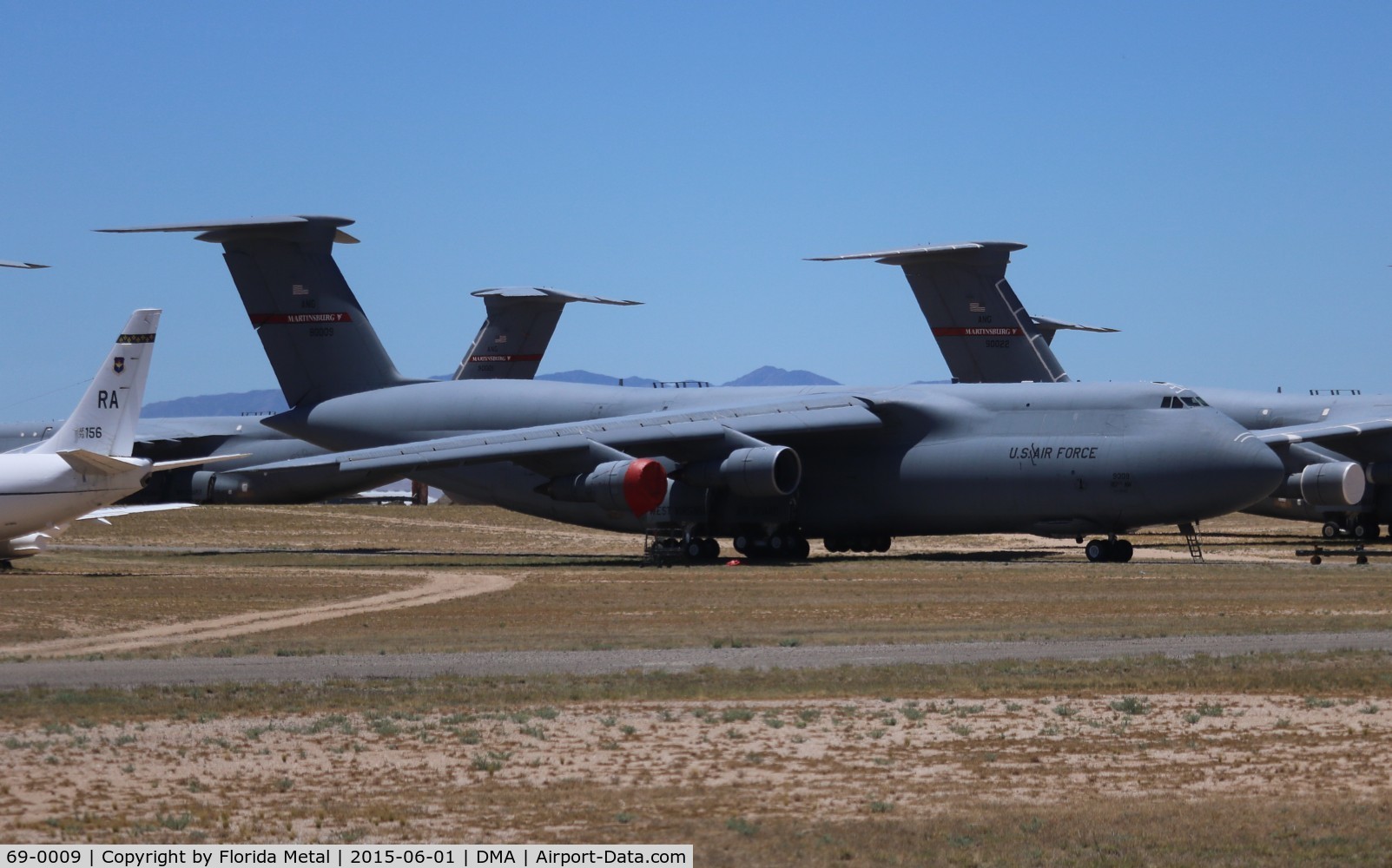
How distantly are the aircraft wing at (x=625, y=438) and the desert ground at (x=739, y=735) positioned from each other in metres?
9.07

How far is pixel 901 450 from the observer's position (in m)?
39.8

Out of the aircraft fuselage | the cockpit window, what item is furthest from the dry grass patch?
the cockpit window

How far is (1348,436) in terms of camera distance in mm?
46125

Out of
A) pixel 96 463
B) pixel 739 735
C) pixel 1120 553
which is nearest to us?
pixel 739 735

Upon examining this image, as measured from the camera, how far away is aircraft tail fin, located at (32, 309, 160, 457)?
34.2m

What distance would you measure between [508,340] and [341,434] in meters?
16.8

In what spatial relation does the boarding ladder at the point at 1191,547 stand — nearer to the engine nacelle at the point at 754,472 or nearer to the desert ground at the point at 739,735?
the engine nacelle at the point at 754,472

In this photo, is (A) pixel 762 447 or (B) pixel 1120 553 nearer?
(B) pixel 1120 553

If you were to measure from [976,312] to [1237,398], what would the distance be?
7.61 m

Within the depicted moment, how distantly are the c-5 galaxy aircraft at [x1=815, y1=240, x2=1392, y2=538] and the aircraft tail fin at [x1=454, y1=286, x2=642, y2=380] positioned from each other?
12.9m

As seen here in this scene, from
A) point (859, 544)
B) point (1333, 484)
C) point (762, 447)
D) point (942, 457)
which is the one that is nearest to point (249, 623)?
point (762, 447)

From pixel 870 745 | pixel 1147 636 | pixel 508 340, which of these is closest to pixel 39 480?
pixel 1147 636

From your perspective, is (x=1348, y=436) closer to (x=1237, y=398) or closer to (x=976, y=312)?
(x=1237, y=398)

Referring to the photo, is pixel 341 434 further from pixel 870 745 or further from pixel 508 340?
pixel 870 745
